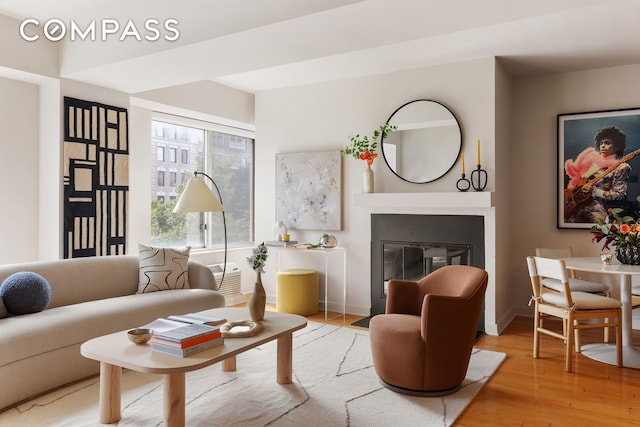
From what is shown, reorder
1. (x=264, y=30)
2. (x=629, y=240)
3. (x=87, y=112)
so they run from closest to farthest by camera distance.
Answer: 1. (x=264, y=30)
2. (x=629, y=240)
3. (x=87, y=112)

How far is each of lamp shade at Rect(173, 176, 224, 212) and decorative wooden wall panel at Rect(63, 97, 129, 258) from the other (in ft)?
1.96

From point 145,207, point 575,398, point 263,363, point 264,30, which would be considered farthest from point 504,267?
point 145,207

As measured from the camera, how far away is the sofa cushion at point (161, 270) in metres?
4.06

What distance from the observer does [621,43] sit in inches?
158

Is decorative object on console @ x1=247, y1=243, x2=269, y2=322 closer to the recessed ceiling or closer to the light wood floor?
the light wood floor

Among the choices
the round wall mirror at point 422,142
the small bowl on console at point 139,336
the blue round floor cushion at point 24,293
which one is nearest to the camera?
the small bowl on console at point 139,336

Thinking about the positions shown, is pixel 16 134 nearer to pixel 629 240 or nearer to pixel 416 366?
Answer: pixel 416 366

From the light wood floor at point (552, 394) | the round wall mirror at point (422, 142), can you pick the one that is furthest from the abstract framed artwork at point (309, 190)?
the light wood floor at point (552, 394)

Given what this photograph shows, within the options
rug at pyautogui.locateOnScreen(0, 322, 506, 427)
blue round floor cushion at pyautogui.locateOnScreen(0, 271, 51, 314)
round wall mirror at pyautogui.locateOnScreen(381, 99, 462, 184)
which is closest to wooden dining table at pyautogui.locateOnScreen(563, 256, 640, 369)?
rug at pyautogui.locateOnScreen(0, 322, 506, 427)

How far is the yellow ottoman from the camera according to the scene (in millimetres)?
5031

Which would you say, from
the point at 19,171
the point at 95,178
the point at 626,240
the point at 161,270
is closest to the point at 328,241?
the point at 161,270

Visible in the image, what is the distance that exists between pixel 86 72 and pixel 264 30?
1818mm

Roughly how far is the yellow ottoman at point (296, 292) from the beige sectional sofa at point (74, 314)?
0.91 meters

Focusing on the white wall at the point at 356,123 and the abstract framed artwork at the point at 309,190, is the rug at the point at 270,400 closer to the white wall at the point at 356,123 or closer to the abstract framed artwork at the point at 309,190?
the white wall at the point at 356,123
